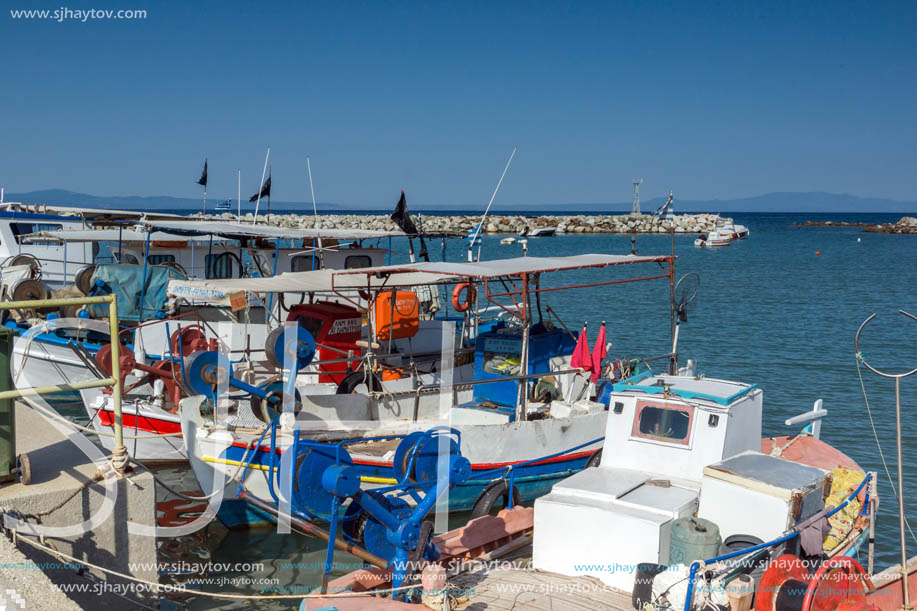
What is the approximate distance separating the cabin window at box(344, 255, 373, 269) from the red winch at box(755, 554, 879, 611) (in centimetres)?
1339

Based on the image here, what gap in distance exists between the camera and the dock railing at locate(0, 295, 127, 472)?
458cm

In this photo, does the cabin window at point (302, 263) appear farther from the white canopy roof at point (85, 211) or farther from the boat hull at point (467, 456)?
the boat hull at point (467, 456)

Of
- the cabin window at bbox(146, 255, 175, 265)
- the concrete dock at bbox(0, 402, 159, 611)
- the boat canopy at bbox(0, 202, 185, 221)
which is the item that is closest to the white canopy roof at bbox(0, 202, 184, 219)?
the boat canopy at bbox(0, 202, 185, 221)

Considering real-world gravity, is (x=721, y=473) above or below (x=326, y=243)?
below

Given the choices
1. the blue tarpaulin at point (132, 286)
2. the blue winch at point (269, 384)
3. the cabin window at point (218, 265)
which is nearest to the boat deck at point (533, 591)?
the blue winch at point (269, 384)

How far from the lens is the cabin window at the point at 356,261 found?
18297mm

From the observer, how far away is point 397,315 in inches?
534

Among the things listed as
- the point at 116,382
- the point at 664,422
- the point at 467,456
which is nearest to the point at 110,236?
the point at 467,456

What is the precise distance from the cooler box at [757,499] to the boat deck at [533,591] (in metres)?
1.41

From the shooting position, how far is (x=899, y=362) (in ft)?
72.9

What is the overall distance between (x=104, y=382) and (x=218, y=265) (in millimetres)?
14040

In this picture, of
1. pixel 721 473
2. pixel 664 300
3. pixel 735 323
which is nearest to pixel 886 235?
pixel 664 300

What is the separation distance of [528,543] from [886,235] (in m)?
115

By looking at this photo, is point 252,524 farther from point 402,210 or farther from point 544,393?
point 402,210
